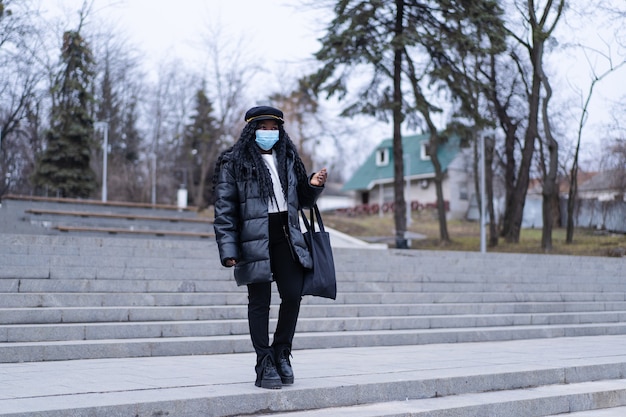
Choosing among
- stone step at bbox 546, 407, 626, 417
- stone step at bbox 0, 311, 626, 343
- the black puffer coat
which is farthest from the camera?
stone step at bbox 0, 311, 626, 343

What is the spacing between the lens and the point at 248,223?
5.62 metres

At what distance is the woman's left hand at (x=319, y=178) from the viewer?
5629 mm

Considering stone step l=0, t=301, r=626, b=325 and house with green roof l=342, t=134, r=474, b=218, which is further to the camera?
house with green roof l=342, t=134, r=474, b=218

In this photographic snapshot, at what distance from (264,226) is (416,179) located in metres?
54.6

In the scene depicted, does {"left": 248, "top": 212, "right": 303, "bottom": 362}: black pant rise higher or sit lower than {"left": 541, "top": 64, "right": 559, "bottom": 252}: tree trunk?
lower

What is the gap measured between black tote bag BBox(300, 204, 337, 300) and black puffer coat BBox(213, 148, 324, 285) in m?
0.07

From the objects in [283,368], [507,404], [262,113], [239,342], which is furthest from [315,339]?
[262,113]

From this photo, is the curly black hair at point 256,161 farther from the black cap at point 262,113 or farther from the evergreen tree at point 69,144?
the evergreen tree at point 69,144

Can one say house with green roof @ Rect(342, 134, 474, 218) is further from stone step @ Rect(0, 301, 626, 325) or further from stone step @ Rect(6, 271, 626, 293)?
stone step @ Rect(0, 301, 626, 325)

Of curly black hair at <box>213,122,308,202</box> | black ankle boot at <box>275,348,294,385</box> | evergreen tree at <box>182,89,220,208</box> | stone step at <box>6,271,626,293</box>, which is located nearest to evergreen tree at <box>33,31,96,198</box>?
evergreen tree at <box>182,89,220,208</box>

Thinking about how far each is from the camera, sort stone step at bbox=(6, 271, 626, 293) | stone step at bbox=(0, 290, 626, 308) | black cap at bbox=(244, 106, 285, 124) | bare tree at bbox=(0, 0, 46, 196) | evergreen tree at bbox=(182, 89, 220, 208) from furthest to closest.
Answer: evergreen tree at bbox=(182, 89, 220, 208) < bare tree at bbox=(0, 0, 46, 196) < stone step at bbox=(6, 271, 626, 293) < stone step at bbox=(0, 290, 626, 308) < black cap at bbox=(244, 106, 285, 124)

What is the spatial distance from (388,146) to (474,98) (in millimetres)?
37983

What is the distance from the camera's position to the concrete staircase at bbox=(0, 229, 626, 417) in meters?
5.70

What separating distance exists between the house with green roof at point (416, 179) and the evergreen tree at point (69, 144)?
23.3 meters
